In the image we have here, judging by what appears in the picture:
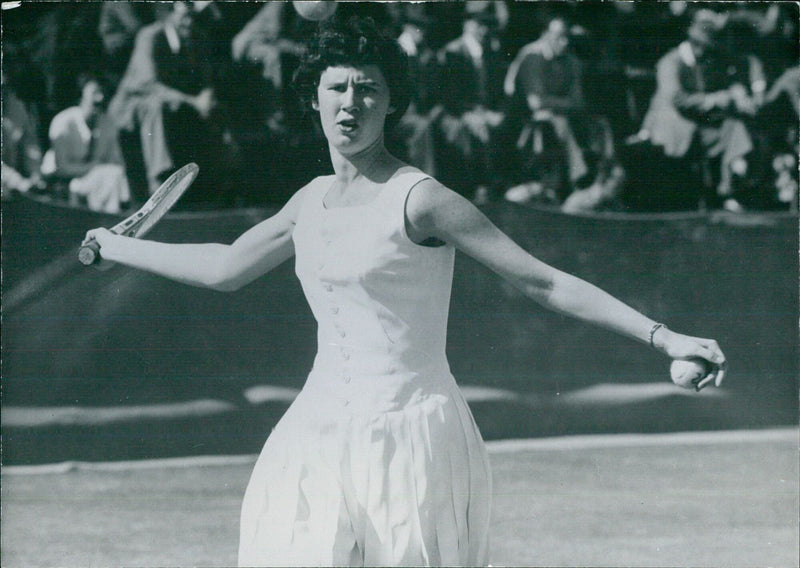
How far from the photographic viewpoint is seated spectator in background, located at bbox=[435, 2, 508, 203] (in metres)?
6.97

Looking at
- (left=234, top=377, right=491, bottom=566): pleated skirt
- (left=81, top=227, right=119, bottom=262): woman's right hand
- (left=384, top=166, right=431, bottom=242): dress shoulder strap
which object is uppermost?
(left=384, top=166, right=431, bottom=242): dress shoulder strap

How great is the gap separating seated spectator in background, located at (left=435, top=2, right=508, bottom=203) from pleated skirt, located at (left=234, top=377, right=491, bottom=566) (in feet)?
12.2

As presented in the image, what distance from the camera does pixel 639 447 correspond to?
7.22 m

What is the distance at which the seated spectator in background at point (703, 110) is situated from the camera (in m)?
7.34

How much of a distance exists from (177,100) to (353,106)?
345 centimetres

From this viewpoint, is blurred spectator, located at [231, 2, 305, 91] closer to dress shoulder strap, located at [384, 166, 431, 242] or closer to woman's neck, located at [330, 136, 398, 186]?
woman's neck, located at [330, 136, 398, 186]

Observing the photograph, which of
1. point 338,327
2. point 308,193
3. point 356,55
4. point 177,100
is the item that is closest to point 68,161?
point 177,100

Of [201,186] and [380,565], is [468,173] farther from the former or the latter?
[380,565]

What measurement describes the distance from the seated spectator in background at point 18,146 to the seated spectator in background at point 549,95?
2439 mm

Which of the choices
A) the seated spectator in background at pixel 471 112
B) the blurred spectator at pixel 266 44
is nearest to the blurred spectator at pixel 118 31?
the blurred spectator at pixel 266 44

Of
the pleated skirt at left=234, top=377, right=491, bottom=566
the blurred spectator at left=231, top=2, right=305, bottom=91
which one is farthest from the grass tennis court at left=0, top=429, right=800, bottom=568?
the pleated skirt at left=234, top=377, right=491, bottom=566

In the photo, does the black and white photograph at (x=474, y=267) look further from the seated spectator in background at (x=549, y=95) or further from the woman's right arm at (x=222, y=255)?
the woman's right arm at (x=222, y=255)

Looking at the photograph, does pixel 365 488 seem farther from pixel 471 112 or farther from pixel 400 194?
pixel 471 112

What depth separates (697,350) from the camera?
3072mm
